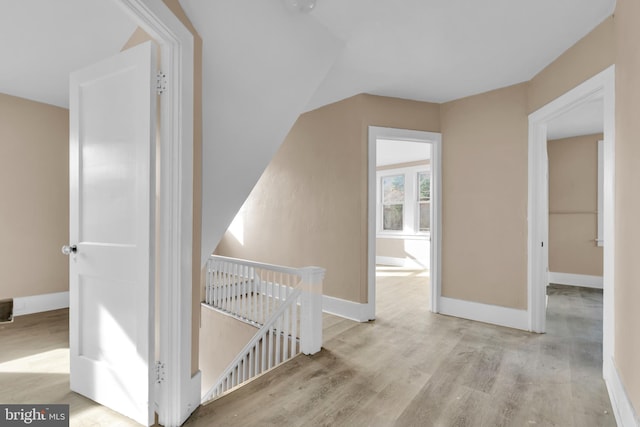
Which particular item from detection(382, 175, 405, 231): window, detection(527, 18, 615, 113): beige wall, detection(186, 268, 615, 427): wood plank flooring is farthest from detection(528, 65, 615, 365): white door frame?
detection(382, 175, 405, 231): window

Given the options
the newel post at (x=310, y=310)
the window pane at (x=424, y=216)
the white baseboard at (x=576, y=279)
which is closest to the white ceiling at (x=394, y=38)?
the newel post at (x=310, y=310)

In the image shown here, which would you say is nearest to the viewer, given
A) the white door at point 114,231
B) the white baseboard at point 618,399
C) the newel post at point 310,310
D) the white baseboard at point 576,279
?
the white baseboard at point 618,399

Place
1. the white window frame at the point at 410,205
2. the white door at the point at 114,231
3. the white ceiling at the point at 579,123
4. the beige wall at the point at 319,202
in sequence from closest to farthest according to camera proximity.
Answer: the white door at the point at 114,231, the beige wall at the point at 319,202, the white ceiling at the point at 579,123, the white window frame at the point at 410,205

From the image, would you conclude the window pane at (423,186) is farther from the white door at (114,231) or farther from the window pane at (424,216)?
the white door at (114,231)

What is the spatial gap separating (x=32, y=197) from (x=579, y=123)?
6.81 metres

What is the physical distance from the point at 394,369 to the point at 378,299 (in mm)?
2054

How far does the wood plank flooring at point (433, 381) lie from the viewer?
1.72 m

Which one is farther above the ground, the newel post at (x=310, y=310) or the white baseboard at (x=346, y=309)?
the newel post at (x=310, y=310)

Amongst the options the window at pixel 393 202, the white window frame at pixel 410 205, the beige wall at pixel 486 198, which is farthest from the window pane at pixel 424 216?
the beige wall at pixel 486 198

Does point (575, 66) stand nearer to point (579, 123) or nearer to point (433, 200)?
point (433, 200)

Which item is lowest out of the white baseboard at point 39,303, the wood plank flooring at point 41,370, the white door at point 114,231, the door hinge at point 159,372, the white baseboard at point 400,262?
the white baseboard at point 400,262

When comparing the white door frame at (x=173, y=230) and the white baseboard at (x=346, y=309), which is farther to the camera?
the white baseboard at (x=346, y=309)

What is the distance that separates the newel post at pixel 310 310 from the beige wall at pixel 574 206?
4.63m

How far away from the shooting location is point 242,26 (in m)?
1.92
